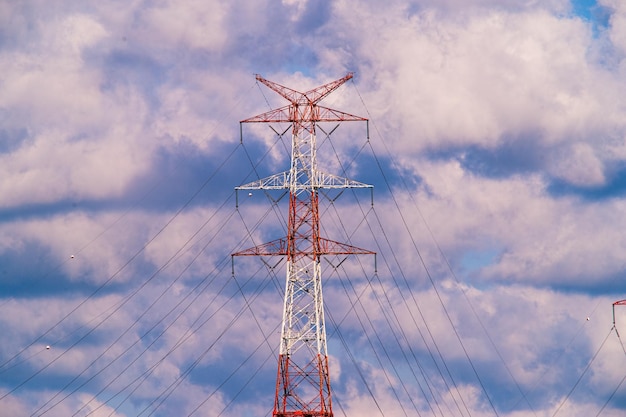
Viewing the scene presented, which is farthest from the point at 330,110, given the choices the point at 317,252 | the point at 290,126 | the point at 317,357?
the point at 317,357

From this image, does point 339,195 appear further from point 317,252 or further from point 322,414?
point 322,414

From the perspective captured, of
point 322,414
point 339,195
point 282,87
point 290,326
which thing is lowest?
point 322,414

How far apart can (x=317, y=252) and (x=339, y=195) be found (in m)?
6.59

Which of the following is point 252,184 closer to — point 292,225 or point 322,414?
point 292,225

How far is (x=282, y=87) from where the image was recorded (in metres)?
157

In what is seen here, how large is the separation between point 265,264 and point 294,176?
10.0 metres

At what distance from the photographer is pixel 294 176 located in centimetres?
15625

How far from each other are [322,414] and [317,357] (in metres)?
6.00

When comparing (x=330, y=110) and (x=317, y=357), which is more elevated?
(x=330, y=110)

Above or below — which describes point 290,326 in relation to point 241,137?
below

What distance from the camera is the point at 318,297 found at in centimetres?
15500

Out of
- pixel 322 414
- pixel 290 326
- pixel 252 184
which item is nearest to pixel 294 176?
pixel 252 184

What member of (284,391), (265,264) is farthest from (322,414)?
(265,264)

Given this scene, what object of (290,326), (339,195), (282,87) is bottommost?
(290,326)
